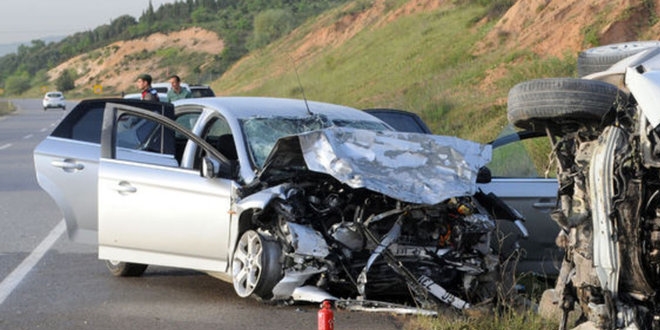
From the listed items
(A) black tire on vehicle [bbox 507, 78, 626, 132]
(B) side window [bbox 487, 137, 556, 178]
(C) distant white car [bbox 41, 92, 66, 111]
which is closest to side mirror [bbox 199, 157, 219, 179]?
(B) side window [bbox 487, 137, 556, 178]

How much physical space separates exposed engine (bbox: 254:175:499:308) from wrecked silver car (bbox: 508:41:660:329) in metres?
1.64

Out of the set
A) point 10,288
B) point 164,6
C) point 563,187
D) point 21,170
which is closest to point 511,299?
point 563,187

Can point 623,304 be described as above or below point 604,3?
below

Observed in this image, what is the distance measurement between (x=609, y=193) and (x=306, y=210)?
2693mm

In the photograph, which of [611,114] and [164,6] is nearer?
[611,114]

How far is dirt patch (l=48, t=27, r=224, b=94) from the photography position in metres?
116

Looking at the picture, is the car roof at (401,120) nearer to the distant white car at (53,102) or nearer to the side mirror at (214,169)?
the side mirror at (214,169)

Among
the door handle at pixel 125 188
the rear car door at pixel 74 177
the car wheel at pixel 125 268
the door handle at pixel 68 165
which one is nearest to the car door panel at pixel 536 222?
the door handle at pixel 125 188

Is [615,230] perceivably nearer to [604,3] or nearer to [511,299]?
[511,299]

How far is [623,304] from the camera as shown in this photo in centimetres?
575

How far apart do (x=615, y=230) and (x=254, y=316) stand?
286 centimetres

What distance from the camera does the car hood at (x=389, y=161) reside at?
300 inches

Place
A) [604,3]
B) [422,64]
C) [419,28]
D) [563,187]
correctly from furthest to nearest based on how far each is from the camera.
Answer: [419,28] → [422,64] → [604,3] → [563,187]

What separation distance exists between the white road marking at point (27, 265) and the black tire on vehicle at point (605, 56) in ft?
14.8
